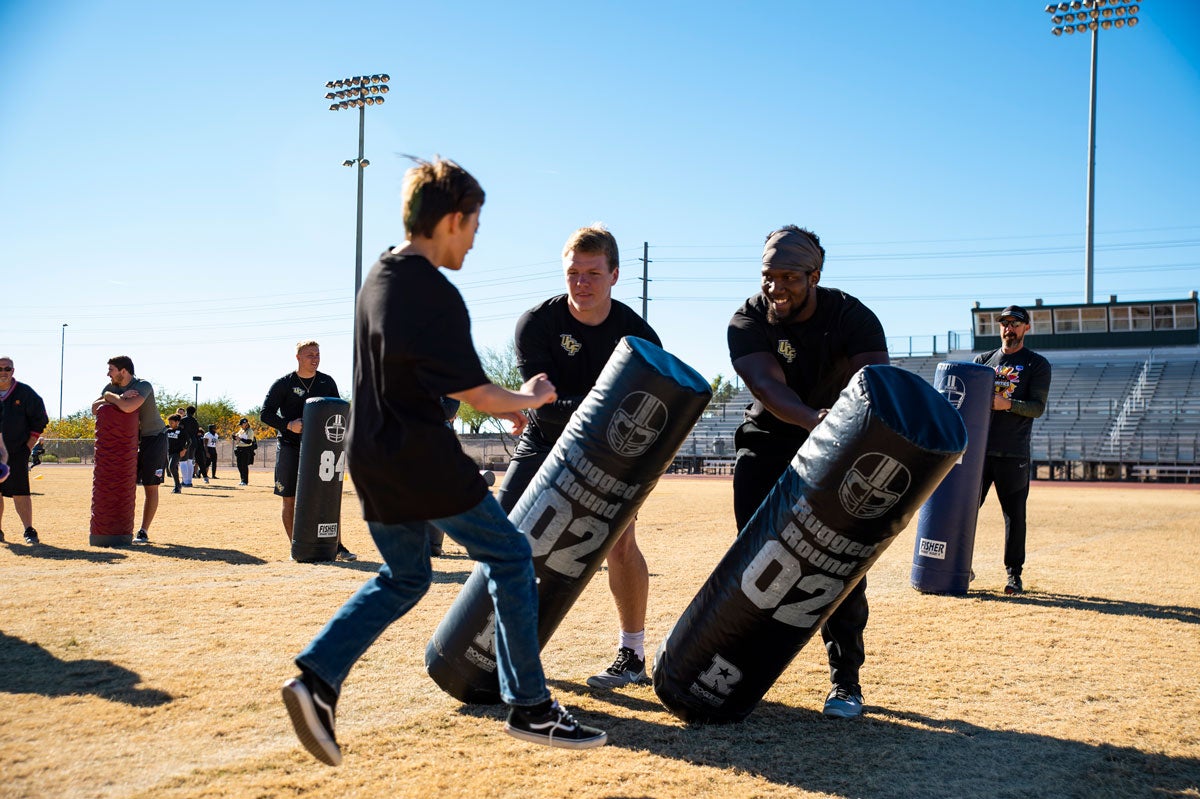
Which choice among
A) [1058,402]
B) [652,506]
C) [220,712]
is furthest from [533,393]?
[1058,402]

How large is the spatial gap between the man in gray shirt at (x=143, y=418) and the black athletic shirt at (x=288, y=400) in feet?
5.43

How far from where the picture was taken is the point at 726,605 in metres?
3.82

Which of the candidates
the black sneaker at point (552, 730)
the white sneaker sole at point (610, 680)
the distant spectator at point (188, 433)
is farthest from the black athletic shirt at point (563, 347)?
the distant spectator at point (188, 433)

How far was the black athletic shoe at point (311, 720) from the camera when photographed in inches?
118

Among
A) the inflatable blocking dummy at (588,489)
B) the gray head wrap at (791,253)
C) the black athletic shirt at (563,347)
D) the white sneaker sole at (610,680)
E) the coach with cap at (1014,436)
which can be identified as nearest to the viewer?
the inflatable blocking dummy at (588,489)

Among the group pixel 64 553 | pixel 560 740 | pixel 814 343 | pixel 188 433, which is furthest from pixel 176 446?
pixel 560 740

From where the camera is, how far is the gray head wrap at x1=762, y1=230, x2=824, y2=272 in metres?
4.25

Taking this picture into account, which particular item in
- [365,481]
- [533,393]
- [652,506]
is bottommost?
[652,506]

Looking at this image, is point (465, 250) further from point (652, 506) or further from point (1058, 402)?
point (1058, 402)

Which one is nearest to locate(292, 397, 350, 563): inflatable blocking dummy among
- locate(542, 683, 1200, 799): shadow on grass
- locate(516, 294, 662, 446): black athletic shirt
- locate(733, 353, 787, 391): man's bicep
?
locate(516, 294, 662, 446): black athletic shirt

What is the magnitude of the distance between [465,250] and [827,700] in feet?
8.20

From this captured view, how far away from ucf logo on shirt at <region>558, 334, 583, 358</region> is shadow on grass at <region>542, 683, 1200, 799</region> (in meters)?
1.73

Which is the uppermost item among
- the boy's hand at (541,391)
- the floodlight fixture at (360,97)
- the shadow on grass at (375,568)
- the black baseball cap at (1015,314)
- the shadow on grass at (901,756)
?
the floodlight fixture at (360,97)

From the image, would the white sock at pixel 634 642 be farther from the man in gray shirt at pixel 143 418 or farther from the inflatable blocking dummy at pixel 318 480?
the man in gray shirt at pixel 143 418
